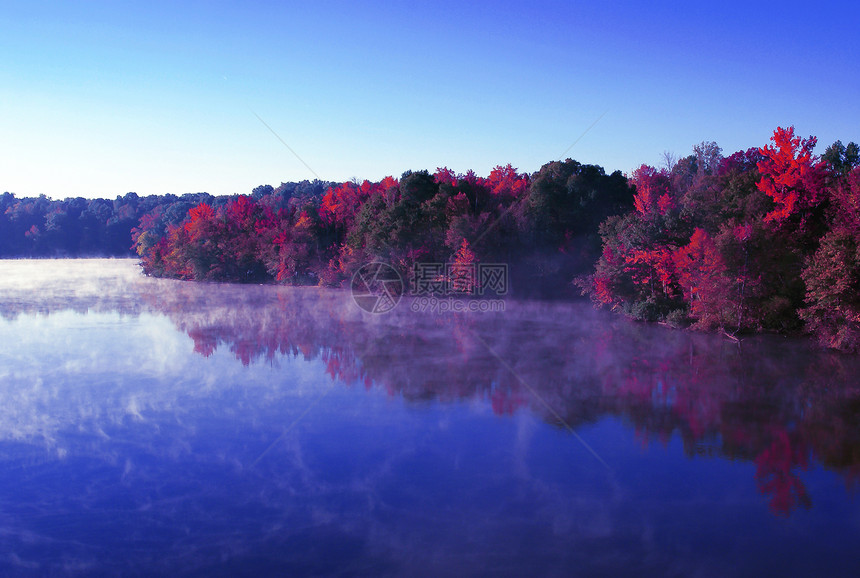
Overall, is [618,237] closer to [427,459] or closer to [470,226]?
[470,226]

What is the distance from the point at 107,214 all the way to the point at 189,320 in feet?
268

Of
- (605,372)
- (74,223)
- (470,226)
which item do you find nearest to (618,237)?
(470,226)

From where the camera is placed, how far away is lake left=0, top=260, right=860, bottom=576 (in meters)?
7.89

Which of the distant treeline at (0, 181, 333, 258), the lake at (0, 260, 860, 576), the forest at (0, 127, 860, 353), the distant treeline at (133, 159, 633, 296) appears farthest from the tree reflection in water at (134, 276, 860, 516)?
the distant treeline at (0, 181, 333, 258)

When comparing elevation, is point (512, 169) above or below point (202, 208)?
above

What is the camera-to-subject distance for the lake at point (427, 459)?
25.9 feet

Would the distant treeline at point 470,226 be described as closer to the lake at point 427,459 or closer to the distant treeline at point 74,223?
the lake at point 427,459

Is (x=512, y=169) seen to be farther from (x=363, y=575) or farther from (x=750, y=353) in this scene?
(x=363, y=575)

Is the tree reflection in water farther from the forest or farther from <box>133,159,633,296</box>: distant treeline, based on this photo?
<box>133,159,633,296</box>: distant treeline

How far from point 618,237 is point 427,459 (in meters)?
21.2

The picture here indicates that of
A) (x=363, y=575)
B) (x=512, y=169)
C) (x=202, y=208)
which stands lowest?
(x=363, y=575)

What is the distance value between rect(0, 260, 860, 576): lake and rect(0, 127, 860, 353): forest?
105 inches

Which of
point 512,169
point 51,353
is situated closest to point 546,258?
point 512,169

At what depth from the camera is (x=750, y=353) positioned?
21.0 meters
